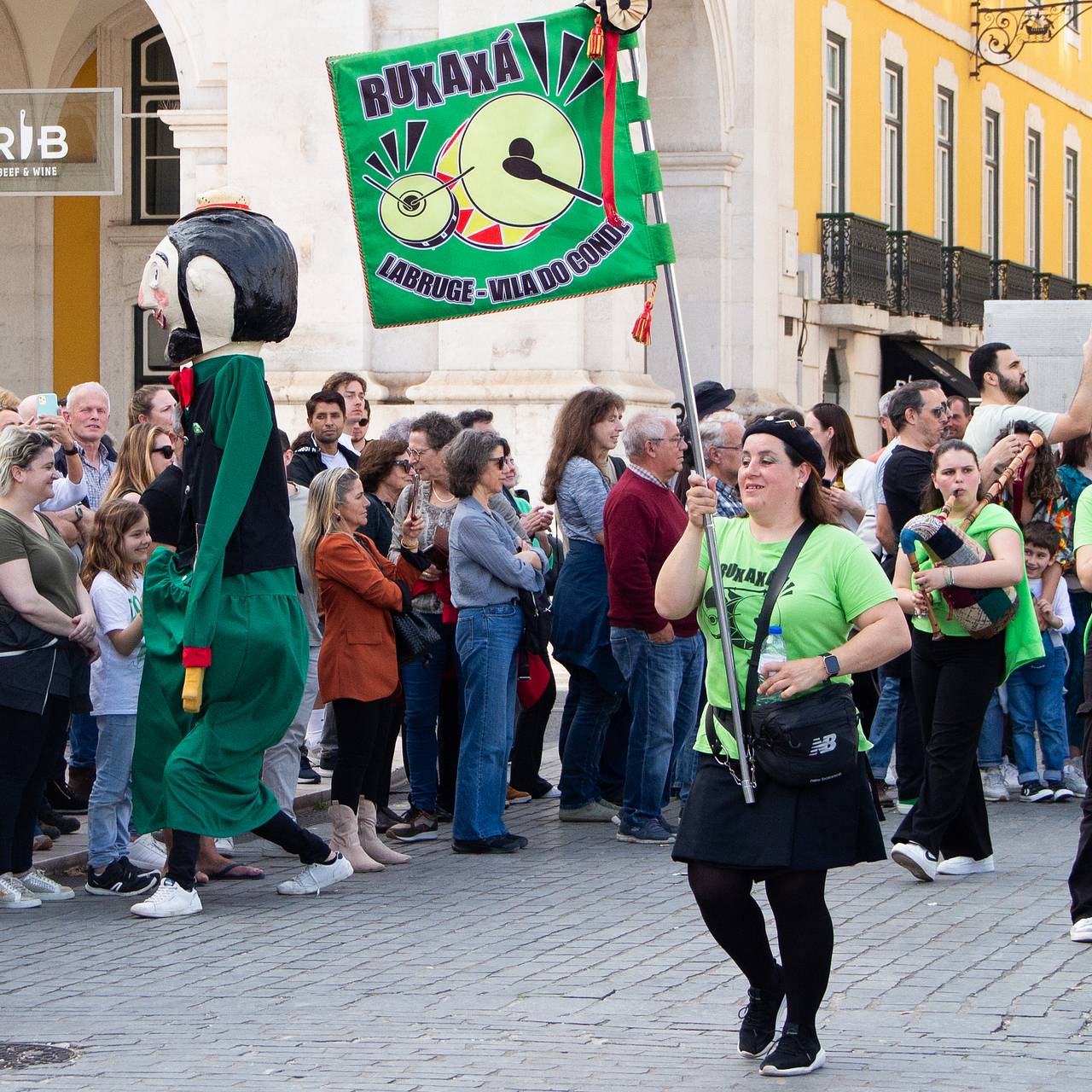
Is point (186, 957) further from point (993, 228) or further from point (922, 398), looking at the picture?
point (993, 228)

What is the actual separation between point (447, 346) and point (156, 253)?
9597mm

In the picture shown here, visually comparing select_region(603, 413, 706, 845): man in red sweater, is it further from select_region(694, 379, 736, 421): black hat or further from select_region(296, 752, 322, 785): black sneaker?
select_region(296, 752, 322, 785): black sneaker

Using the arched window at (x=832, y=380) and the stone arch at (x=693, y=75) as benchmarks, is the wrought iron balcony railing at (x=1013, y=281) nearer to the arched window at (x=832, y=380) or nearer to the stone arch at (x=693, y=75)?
the arched window at (x=832, y=380)

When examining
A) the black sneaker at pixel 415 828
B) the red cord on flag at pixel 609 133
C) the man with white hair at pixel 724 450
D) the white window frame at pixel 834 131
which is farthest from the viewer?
the white window frame at pixel 834 131

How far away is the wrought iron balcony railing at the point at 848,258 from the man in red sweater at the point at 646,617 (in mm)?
15143

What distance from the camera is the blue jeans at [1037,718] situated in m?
11.2

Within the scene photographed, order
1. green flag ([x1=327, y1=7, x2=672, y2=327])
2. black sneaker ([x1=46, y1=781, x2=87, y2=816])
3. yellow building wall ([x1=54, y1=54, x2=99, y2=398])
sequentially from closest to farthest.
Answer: green flag ([x1=327, y1=7, x2=672, y2=327])
black sneaker ([x1=46, y1=781, x2=87, y2=816])
yellow building wall ([x1=54, y1=54, x2=99, y2=398])

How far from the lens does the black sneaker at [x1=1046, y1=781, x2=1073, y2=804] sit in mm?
11195

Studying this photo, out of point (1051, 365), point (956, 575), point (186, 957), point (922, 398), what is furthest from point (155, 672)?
point (1051, 365)

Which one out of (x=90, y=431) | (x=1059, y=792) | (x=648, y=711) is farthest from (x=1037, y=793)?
(x=90, y=431)

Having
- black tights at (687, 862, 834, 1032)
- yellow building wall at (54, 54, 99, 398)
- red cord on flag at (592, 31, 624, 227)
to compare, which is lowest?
black tights at (687, 862, 834, 1032)

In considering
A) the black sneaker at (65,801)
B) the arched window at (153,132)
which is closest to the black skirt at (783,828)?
the black sneaker at (65,801)

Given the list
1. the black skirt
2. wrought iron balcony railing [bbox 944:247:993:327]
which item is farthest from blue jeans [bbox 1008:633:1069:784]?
wrought iron balcony railing [bbox 944:247:993:327]

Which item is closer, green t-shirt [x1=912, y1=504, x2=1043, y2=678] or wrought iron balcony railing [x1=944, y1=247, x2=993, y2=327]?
green t-shirt [x1=912, y1=504, x2=1043, y2=678]
